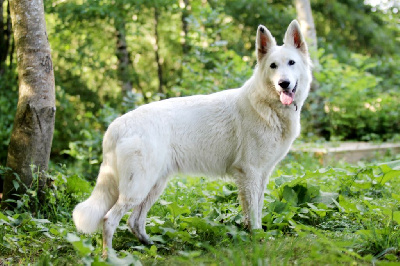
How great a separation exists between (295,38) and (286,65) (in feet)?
1.17

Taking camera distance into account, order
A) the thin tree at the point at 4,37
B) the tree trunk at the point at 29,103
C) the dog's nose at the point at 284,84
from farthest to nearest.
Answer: the thin tree at the point at 4,37, the tree trunk at the point at 29,103, the dog's nose at the point at 284,84

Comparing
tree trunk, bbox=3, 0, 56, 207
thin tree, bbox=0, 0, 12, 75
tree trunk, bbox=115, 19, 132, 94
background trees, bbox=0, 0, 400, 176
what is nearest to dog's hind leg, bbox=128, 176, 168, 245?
tree trunk, bbox=3, 0, 56, 207

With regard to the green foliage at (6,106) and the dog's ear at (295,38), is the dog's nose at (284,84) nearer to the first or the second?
the dog's ear at (295,38)

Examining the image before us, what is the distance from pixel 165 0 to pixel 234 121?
5326mm

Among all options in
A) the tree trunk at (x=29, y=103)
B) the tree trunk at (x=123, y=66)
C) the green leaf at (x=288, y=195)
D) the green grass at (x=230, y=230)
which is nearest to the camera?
the green grass at (x=230, y=230)

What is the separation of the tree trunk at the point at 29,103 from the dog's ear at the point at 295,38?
7.99 ft

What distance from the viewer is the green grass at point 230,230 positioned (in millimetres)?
2779

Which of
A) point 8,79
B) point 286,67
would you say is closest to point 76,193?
point 286,67

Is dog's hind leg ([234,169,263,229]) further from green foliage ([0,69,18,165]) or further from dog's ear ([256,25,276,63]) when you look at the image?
green foliage ([0,69,18,165])

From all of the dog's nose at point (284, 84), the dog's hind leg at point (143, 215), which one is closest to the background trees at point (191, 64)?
the dog's hind leg at point (143, 215)

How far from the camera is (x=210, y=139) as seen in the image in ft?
12.4

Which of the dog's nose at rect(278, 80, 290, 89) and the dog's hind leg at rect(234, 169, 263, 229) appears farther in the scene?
the dog's hind leg at rect(234, 169, 263, 229)

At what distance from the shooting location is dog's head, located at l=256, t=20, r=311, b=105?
11.7ft

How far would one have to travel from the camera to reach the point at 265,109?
374 cm
